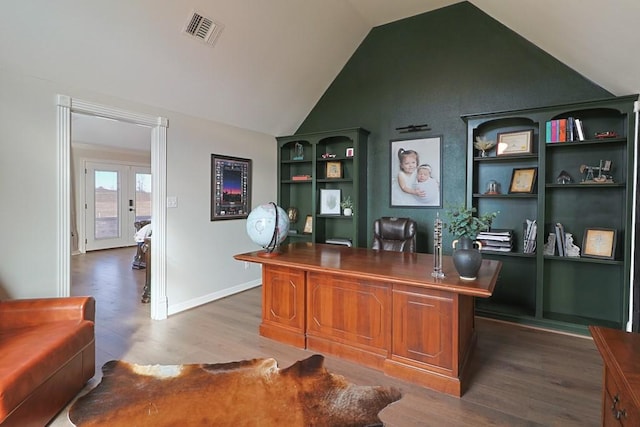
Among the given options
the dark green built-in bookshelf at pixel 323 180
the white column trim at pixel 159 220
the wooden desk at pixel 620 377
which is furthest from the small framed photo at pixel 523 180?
the white column trim at pixel 159 220

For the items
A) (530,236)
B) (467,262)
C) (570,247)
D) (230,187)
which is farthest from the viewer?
(230,187)

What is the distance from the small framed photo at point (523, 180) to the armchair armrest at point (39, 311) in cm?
390

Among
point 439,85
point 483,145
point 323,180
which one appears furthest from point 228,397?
point 439,85

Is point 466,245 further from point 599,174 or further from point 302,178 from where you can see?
point 302,178

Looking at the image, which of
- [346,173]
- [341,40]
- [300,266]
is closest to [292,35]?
[341,40]

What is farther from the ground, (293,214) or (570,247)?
(293,214)

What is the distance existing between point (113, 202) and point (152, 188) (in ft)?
18.1

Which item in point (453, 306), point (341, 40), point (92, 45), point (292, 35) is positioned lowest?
point (453, 306)

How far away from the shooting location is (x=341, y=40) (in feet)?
13.7

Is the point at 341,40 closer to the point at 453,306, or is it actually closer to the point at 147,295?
the point at 453,306

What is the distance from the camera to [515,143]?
3.39 meters

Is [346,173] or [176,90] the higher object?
[176,90]

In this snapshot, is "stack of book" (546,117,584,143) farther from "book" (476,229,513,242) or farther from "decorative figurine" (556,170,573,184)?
"book" (476,229,513,242)

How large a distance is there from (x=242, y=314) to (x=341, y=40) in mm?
3510
